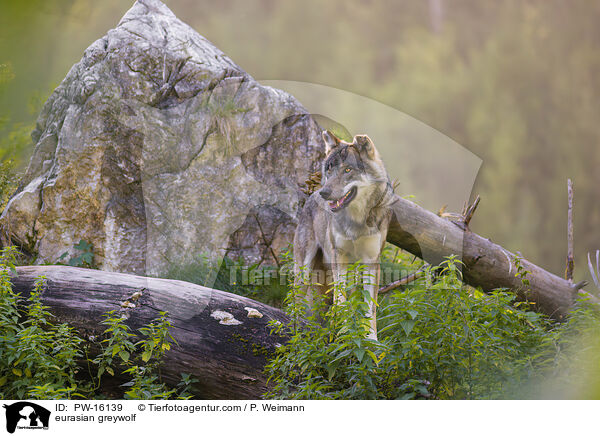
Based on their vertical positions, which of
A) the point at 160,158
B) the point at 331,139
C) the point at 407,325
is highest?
the point at 160,158

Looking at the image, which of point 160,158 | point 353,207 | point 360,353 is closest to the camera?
point 360,353

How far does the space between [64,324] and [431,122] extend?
10.1 ft

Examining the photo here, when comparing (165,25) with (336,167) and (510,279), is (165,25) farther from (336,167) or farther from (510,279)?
(510,279)

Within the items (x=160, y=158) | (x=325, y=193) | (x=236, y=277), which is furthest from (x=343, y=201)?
(x=160, y=158)

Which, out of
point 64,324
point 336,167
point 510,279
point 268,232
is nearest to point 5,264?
point 64,324

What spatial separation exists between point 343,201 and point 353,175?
0.69 feet

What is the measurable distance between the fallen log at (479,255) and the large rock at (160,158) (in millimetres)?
1479

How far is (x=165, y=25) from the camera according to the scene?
5.52 m

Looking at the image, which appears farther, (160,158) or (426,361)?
(160,158)

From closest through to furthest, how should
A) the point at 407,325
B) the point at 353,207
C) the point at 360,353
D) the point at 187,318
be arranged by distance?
1. the point at 360,353
2. the point at 407,325
3. the point at 187,318
4. the point at 353,207

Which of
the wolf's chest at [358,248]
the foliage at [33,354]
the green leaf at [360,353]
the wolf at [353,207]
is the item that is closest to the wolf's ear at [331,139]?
the wolf at [353,207]

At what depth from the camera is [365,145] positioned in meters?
3.65

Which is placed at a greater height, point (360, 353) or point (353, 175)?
point (353, 175)
